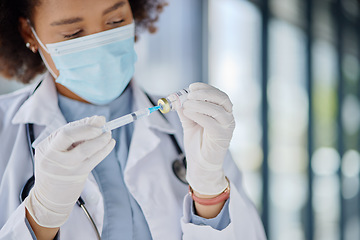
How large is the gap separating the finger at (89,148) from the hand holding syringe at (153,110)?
32mm

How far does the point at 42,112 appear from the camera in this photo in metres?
1.25

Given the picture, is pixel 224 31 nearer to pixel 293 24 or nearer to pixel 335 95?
pixel 293 24

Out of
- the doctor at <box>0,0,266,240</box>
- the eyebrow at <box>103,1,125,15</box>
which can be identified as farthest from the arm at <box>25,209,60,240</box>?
the eyebrow at <box>103,1,125,15</box>

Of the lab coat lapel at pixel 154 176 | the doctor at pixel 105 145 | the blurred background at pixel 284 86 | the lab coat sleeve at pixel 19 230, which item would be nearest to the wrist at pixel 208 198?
the doctor at pixel 105 145

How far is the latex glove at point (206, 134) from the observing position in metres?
1.08

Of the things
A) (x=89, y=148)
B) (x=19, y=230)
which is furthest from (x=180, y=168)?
(x=19, y=230)

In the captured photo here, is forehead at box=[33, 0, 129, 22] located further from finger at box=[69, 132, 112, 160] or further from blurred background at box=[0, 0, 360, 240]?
blurred background at box=[0, 0, 360, 240]

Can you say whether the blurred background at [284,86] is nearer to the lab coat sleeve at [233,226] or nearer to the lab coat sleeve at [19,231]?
the lab coat sleeve at [233,226]

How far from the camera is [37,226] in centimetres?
101

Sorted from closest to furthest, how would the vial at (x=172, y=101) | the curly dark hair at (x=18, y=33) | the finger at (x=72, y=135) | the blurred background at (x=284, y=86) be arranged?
the finger at (x=72, y=135)
the vial at (x=172, y=101)
the curly dark hair at (x=18, y=33)
the blurred background at (x=284, y=86)

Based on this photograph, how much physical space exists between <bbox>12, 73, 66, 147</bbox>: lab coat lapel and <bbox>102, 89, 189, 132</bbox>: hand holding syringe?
30 centimetres

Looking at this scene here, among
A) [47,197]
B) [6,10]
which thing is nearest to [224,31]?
[6,10]

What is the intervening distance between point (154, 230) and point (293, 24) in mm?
2832

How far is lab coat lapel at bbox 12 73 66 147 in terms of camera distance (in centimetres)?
122
